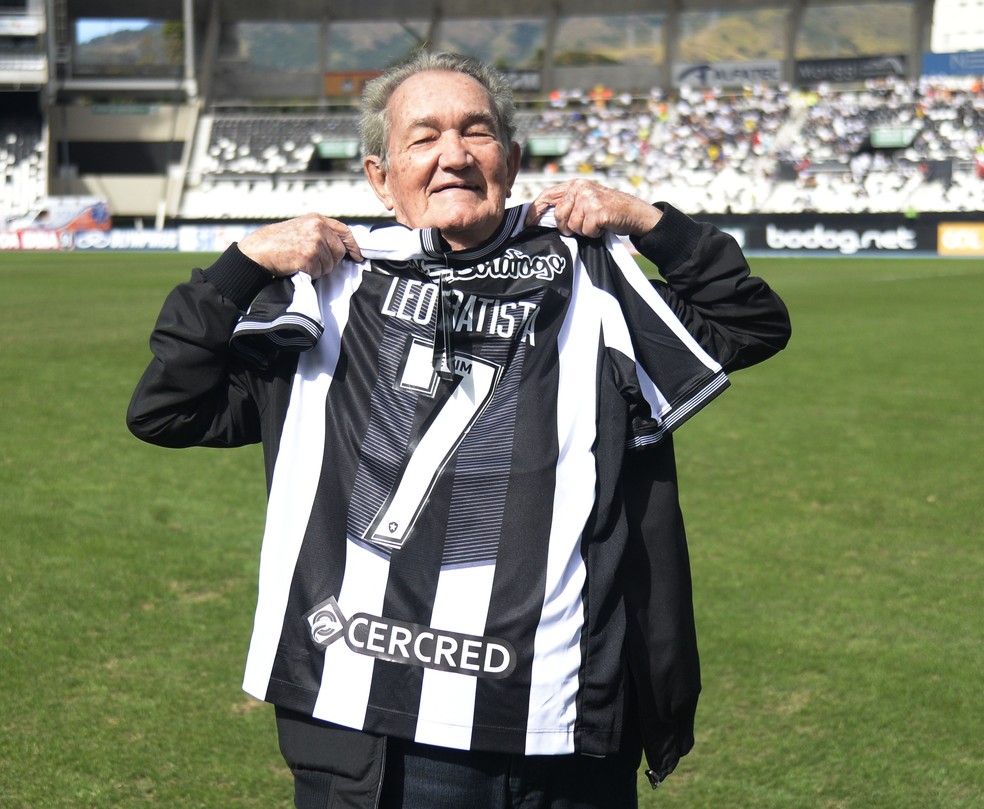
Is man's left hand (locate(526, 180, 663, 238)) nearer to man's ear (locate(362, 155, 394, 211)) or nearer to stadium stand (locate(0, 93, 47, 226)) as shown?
man's ear (locate(362, 155, 394, 211))

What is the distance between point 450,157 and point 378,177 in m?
0.26

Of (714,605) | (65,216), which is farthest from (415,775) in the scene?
(65,216)

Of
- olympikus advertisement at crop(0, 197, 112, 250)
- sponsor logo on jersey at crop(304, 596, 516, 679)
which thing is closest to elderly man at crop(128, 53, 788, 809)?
sponsor logo on jersey at crop(304, 596, 516, 679)

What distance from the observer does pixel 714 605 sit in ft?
16.1

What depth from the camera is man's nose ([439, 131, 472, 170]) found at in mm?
1940

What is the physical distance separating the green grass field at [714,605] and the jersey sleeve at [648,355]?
70.7 inches

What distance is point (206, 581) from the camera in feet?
16.6

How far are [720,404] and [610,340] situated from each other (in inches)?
316

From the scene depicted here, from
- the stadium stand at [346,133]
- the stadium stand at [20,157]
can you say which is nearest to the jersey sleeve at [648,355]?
the stadium stand at [346,133]

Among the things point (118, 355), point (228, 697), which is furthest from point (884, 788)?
point (118, 355)

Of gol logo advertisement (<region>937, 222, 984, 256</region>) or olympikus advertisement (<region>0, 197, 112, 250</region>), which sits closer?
gol logo advertisement (<region>937, 222, 984, 256</region>)

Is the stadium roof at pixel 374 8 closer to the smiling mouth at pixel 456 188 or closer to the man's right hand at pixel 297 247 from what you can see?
the smiling mouth at pixel 456 188

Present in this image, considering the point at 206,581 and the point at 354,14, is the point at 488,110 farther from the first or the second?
the point at 354,14

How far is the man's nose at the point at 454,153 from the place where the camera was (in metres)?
1.94
